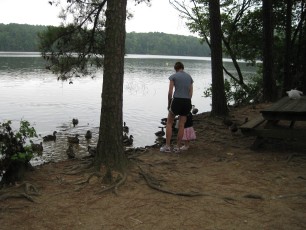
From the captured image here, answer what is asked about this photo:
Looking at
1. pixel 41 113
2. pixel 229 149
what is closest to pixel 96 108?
pixel 41 113

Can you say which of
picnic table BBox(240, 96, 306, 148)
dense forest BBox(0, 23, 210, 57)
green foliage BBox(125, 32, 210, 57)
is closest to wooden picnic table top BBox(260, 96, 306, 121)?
picnic table BBox(240, 96, 306, 148)

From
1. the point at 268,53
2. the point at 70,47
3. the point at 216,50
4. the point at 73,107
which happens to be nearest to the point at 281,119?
the point at 216,50

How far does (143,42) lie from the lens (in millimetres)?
119562

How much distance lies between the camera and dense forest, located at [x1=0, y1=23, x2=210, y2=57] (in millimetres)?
103250

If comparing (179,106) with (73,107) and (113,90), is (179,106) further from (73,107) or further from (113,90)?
(73,107)

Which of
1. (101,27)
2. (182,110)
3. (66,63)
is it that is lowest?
(182,110)

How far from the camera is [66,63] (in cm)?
1087

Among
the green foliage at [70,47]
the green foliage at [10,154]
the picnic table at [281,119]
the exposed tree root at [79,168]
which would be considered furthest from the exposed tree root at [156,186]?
the green foliage at [70,47]

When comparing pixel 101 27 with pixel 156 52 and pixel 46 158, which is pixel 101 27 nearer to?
pixel 46 158

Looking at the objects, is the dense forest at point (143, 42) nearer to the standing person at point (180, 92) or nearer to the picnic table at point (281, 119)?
the picnic table at point (281, 119)

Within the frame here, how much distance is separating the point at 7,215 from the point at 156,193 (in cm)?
220

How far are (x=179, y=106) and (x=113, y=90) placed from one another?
195 cm

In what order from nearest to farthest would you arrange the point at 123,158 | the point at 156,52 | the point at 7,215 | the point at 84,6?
the point at 7,215 → the point at 123,158 → the point at 84,6 → the point at 156,52

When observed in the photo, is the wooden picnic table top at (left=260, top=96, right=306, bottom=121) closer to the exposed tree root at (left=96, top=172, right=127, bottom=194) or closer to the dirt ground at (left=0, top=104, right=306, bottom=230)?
the dirt ground at (left=0, top=104, right=306, bottom=230)
